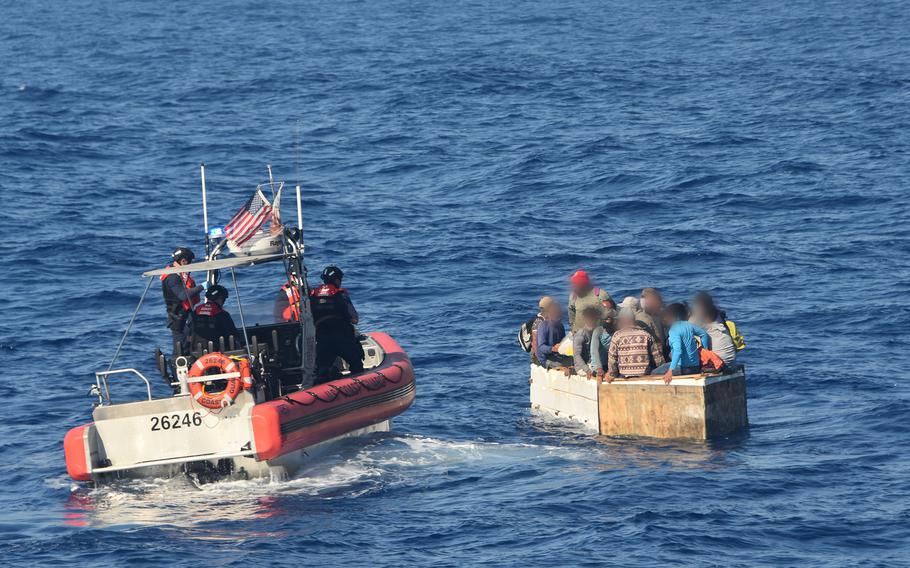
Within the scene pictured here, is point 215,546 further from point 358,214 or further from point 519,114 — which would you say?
point 519,114

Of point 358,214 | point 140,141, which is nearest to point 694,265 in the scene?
point 358,214

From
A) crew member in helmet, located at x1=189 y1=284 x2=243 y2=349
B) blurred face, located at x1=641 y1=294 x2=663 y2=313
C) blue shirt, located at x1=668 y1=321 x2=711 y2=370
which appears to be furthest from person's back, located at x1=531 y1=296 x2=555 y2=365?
crew member in helmet, located at x1=189 y1=284 x2=243 y2=349

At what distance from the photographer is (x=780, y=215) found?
2758 cm

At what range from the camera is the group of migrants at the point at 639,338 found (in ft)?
52.4

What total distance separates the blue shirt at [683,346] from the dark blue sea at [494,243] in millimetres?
966

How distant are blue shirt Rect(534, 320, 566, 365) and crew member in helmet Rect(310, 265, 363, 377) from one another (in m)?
2.50

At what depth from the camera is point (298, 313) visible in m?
17.3

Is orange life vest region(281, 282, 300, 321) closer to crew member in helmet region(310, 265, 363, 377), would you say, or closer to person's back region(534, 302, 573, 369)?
crew member in helmet region(310, 265, 363, 377)

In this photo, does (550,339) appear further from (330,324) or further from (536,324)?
(330,324)

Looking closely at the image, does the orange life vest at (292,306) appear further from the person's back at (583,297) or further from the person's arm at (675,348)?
the person's arm at (675,348)

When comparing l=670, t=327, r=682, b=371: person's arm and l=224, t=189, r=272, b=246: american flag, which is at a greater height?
l=224, t=189, r=272, b=246: american flag

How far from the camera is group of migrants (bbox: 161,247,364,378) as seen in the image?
16.2 m

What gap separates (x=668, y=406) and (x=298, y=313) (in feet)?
15.0

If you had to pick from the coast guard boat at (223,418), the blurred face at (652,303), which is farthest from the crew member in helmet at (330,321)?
the blurred face at (652,303)
